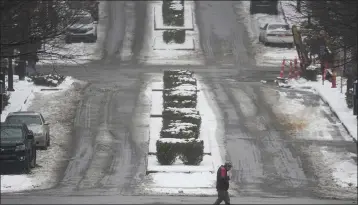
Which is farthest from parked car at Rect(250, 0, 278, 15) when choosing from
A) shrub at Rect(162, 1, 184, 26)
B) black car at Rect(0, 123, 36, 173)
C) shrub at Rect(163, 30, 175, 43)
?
black car at Rect(0, 123, 36, 173)

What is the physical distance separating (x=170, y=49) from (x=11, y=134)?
80.3 ft

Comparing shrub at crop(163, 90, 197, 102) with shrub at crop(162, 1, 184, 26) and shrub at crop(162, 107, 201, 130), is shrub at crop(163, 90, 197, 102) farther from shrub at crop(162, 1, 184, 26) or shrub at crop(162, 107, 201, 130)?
shrub at crop(162, 1, 184, 26)

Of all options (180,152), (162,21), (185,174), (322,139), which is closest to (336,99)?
(322,139)

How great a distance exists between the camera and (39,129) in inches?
1432

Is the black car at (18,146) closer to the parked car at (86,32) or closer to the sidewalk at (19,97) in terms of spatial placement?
the sidewalk at (19,97)

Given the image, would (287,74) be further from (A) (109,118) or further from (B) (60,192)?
(B) (60,192)

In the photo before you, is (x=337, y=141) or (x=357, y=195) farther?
(x=337, y=141)

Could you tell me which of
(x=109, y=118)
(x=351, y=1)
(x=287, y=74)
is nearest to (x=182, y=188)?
(x=351, y=1)

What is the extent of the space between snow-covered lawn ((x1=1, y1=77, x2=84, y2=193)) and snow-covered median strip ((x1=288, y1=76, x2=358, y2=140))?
9906mm

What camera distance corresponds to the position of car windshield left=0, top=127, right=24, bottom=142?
33.2 metres

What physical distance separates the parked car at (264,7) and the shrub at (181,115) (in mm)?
26506

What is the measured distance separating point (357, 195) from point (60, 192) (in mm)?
8314

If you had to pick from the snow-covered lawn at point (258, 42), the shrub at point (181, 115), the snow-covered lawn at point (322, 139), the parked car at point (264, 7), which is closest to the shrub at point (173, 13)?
the snow-covered lawn at point (258, 42)

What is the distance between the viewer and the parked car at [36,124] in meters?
36.2
